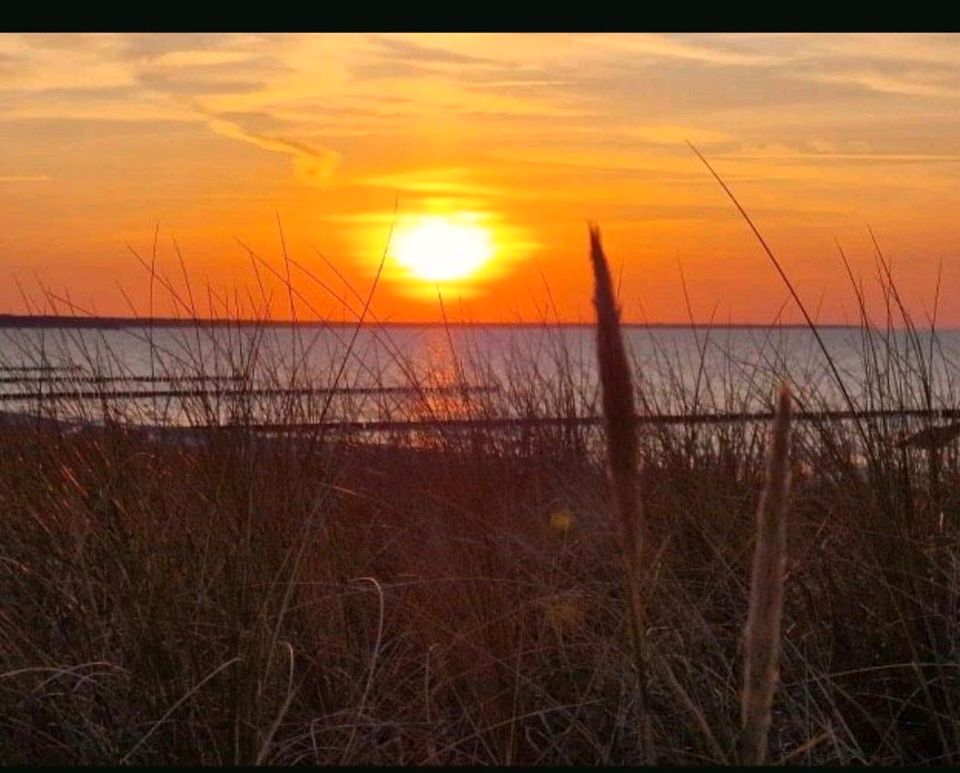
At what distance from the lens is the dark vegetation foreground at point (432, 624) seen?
2.61 metres

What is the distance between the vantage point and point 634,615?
48.3 inches

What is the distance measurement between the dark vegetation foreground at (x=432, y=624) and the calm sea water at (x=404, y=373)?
0.25 m

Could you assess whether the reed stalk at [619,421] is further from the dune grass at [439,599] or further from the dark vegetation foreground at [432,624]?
the dark vegetation foreground at [432,624]

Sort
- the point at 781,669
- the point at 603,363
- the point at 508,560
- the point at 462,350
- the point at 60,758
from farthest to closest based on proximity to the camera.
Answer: the point at 462,350
the point at 508,560
the point at 781,669
the point at 60,758
the point at 603,363

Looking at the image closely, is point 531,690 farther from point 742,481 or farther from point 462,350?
point 462,350

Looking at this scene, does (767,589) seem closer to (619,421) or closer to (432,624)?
(619,421)

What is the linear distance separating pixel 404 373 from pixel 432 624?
197 cm

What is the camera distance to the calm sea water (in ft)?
12.2

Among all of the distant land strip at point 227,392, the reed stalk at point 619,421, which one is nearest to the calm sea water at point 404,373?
the distant land strip at point 227,392

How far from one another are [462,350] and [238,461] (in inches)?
91.0

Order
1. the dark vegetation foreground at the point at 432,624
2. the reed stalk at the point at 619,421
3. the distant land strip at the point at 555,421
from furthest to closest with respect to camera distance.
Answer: the distant land strip at the point at 555,421
the dark vegetation foreground at the point at 432,624
the reed stalk at the point at 619,421

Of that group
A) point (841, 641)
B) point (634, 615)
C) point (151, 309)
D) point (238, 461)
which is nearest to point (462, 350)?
point (151, 309)

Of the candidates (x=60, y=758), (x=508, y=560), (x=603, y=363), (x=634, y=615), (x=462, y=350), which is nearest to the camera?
(x=603, y=363)

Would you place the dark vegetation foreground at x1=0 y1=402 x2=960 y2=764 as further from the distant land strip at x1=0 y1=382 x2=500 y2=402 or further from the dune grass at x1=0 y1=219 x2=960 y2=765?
the distant land strip at x1=0 y1=382 x2=500 y2=402
